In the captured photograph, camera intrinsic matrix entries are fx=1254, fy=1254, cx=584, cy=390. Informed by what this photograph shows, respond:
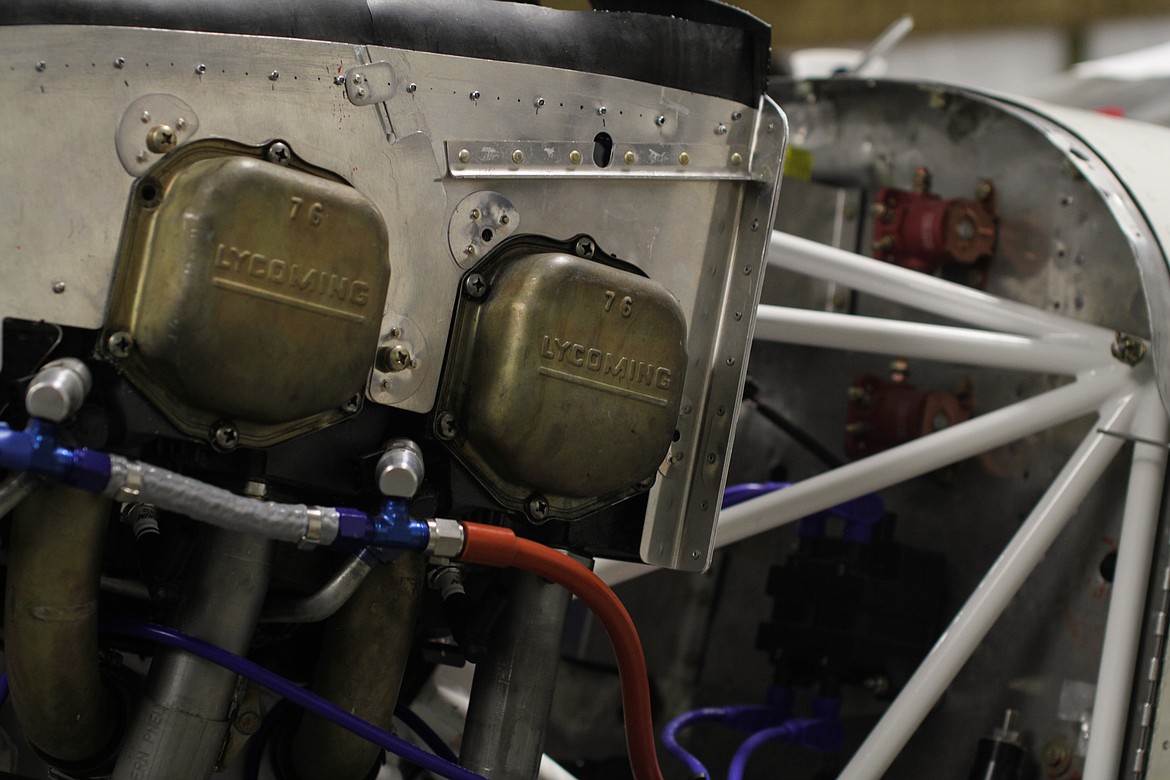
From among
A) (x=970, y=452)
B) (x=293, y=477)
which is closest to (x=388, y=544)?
(x=293, y=477)

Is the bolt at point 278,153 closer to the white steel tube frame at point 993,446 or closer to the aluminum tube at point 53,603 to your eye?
the aluminum tube at point 53,603

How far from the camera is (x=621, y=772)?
2236 millimetres

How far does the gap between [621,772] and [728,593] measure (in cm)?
39

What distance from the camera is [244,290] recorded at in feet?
3.67

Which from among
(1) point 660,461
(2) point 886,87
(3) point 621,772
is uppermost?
(2) point 886,87

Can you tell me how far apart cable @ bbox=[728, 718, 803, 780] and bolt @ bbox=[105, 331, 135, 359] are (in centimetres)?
109

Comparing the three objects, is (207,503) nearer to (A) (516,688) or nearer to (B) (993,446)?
(A) (516,688)

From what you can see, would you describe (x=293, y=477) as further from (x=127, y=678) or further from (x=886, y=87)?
(x=886, y=87)

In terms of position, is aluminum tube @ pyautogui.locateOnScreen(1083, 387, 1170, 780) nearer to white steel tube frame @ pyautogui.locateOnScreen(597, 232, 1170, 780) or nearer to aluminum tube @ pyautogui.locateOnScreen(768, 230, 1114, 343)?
white steel tube frame @ pyautogui.locateOnScreen(597, 232, 1170, 780)

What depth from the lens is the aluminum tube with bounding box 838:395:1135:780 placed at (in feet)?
5.83

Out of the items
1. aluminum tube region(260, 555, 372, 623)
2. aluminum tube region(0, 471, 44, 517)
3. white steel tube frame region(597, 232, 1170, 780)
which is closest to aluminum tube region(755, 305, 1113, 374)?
white steel tube frame region(597, 232, 1170, 780)

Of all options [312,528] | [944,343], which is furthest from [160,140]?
[944,343]

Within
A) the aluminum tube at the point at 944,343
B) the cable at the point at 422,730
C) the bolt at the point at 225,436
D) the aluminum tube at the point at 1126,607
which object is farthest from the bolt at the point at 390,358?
the aluminum tube at the point at 1126,607

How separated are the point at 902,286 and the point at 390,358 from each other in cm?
104
